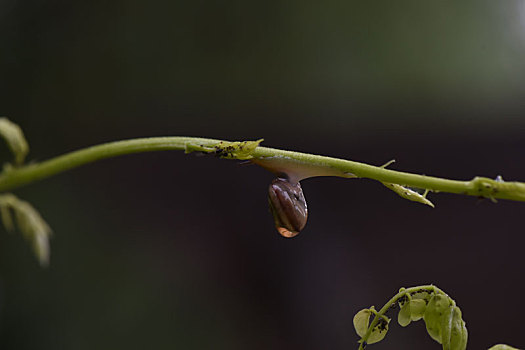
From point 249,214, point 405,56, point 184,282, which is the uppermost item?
point 405,56

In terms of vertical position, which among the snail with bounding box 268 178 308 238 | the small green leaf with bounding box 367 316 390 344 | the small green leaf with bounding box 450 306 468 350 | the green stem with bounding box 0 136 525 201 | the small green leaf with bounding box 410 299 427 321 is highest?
the green stem with bounding box 0 136 525 201

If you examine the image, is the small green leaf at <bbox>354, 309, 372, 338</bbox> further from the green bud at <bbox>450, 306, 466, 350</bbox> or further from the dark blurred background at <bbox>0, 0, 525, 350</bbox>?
the dark blurred background at <bbox>0, 0, 525, 350</bbox>

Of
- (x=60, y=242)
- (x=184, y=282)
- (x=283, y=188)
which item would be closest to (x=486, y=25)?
(x=184, y=282)

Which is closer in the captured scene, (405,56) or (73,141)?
(405,56)

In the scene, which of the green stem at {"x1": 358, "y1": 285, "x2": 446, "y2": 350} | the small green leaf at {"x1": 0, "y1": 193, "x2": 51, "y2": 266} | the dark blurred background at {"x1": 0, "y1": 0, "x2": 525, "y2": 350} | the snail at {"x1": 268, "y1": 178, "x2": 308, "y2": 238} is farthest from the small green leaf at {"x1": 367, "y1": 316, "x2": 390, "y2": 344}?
the dark blurred background at {"x1": 0, "y1": 0, "x2": 525, "y2": 350}

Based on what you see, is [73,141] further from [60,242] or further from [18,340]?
[18,340]

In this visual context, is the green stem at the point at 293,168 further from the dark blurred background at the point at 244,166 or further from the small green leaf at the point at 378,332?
the dark blurred background at the point at 244,166
